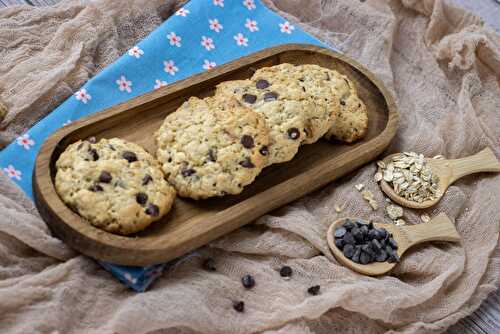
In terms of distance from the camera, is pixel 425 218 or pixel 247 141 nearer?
pixel 247 141

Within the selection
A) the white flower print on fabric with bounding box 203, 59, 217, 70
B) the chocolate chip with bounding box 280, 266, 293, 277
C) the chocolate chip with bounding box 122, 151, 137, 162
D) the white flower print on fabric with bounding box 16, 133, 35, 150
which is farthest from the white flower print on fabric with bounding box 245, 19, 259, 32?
the chocolate chip with bounding box 280, 266, 293, 277

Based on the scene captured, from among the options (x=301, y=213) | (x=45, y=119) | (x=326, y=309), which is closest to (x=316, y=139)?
(x=301, y=213)

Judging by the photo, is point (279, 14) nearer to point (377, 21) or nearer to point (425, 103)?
point (377, 21)

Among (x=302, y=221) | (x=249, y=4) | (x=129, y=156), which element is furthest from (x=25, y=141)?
(x=249, y=4)

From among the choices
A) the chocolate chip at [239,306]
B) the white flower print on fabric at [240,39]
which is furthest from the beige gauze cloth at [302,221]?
the white flower print on fabric at [240,39]

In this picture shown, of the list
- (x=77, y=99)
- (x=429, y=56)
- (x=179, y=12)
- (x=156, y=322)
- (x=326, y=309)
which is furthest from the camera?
Result: (x=429, y=56)

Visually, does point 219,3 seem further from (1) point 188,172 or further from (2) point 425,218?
(2) point 425,218
